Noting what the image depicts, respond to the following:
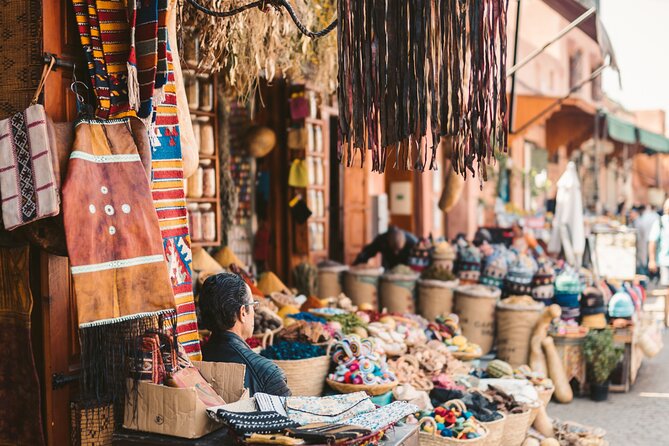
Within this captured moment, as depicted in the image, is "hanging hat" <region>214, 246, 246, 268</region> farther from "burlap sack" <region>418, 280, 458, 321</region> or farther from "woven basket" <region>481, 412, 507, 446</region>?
"woven basket" <region>481, 412, 507, 446</region>

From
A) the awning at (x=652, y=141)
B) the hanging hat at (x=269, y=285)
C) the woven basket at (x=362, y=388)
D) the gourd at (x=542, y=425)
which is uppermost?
the awning at (x=652, y=141)

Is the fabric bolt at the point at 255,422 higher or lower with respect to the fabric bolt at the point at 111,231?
lower

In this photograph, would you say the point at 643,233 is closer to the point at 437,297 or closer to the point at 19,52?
the point at 437,297

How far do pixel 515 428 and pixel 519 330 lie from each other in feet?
7.37

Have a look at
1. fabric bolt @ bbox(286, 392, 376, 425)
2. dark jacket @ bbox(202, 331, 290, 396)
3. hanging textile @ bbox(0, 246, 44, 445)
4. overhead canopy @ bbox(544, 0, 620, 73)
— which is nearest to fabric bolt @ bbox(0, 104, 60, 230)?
hanging textile @ bbox(0, 246, 44, 445)

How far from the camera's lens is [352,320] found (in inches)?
215

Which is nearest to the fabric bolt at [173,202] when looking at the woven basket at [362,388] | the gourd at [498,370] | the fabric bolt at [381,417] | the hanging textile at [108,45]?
the hanging textile at [108,45]

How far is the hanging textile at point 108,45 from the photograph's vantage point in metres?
2.98

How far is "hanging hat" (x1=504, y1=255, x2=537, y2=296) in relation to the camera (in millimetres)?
7285

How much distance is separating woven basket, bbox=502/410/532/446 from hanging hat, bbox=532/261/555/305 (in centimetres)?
259

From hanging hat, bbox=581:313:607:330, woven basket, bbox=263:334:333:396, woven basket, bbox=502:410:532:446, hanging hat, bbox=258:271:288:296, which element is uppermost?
hanging hat, bbox=258:271:288:296

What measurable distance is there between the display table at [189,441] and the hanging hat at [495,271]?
4865 millimetres

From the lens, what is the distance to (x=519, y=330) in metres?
6.91

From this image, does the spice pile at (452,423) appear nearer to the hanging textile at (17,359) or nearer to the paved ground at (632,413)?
the paved ground at (632,413)
